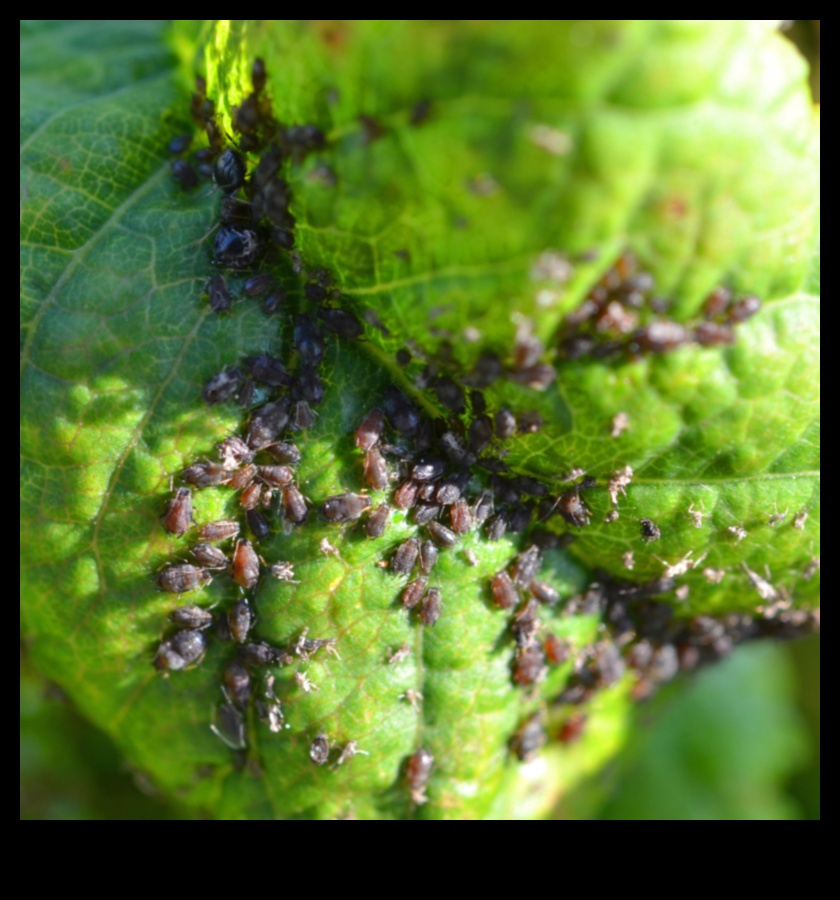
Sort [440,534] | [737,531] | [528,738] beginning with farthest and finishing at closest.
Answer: [528,738], [737,531], [440,534]

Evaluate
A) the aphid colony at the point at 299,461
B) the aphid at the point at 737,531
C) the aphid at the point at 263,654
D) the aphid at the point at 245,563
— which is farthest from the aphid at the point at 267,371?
the aphid at the point at 737,531

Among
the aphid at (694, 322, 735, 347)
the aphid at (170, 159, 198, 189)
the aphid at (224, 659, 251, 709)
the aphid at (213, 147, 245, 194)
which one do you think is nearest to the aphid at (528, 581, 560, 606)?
the aphid at (224, 659, 251, 709)

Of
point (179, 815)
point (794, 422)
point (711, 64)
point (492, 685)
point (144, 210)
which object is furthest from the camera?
point (179, 815)

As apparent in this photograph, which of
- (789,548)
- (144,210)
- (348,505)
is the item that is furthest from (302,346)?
(789,548)

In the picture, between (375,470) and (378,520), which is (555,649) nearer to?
(378,520)

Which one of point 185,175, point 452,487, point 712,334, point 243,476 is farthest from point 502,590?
point 185,175

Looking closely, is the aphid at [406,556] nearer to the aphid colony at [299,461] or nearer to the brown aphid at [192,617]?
the aphid colony at [299,461]

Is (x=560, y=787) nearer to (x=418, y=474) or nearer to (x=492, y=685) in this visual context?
(x=492, y=685)
